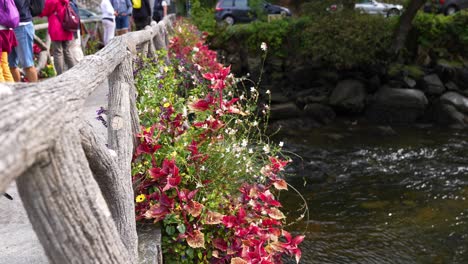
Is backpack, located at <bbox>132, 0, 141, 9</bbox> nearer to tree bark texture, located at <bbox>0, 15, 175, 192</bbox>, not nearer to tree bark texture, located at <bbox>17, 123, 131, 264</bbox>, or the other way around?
tree bark texture, located at <bbox>0, 15, 175, 192</bbox>

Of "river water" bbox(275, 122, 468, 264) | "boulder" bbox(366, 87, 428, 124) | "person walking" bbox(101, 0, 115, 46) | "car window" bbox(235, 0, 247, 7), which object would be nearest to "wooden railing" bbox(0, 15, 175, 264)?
"river water" bbox(275, 122, 468, 264)

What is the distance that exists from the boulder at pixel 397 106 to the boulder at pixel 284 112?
84.3 inches

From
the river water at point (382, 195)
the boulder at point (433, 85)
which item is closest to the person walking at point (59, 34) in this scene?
the river water at point (382, 195)

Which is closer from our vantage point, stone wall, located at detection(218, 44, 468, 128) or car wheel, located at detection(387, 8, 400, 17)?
stone wall, located at detection(218, 44, 468, 128)

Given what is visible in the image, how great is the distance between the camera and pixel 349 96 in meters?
15.2

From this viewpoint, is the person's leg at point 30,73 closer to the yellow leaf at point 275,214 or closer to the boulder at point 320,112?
the yellow leaf at point 275,214

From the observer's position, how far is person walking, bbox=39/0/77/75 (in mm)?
6301

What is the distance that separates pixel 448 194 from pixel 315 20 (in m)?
9.22

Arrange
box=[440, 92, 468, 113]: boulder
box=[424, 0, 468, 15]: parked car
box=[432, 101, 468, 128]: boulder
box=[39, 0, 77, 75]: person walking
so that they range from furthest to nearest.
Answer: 1. box=[424, 0, 468, 15]: parked car
2. box=[440, 92, 468, 113]: boulder
3. box=[432, 101, 468, 128]: boulder
4. box=[39, 0, 77, 75]: person walking

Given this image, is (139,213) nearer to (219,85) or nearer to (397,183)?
(219,85)

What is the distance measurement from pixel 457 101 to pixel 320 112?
3.88 meters

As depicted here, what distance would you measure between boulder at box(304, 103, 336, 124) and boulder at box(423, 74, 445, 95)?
2.90 metres

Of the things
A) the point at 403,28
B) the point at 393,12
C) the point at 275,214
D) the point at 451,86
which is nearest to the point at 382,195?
the point at 275,214

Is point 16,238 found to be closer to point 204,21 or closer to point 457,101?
point 457,101
